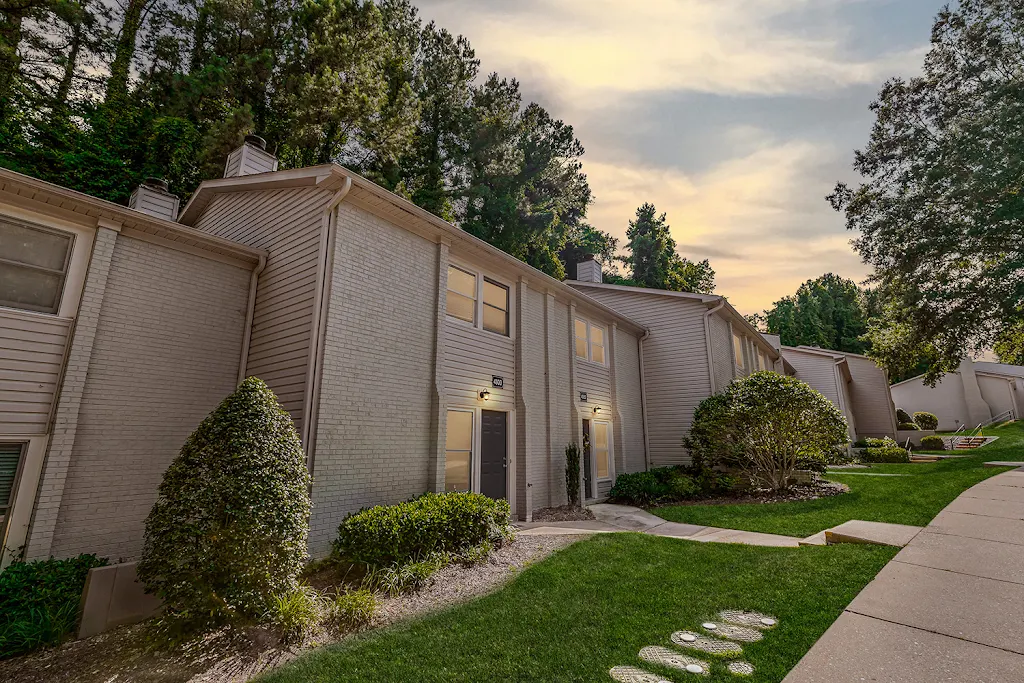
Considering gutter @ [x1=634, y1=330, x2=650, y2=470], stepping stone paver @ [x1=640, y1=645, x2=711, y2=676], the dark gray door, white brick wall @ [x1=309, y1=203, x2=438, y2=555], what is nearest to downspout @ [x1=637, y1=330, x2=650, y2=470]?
gutter @ [x1=634, y1=330, x2=650, y2=470]

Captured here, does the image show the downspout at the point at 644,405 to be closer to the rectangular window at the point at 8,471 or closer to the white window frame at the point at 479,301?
the white window frame at the point at 479,301

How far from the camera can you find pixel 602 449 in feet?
42.8

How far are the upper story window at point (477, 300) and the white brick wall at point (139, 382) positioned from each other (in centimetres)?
394

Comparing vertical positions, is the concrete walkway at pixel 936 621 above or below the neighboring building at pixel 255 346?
below

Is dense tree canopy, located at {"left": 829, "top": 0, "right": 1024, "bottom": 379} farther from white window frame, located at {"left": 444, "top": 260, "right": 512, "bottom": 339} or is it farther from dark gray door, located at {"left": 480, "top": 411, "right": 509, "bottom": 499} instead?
dark gray door, located at {"left": 480, "top": 411, "right": 509, "bottom": 499}

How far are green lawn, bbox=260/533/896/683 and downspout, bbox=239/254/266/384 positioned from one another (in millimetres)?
5394

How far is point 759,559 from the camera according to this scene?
5.99 meters

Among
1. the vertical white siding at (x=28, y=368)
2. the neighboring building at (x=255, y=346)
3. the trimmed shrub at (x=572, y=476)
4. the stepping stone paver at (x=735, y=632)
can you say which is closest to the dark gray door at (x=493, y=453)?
the neighboring building at (x=255, y=346)

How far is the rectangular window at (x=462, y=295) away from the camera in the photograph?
935cm

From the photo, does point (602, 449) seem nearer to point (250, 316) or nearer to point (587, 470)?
point (587, 470)

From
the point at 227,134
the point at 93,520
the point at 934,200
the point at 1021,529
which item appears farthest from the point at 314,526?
the point at 934,200

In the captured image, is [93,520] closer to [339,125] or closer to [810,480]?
[810,480]

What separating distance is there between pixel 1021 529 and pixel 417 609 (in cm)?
796

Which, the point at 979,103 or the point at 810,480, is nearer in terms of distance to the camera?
the point at 810,480
